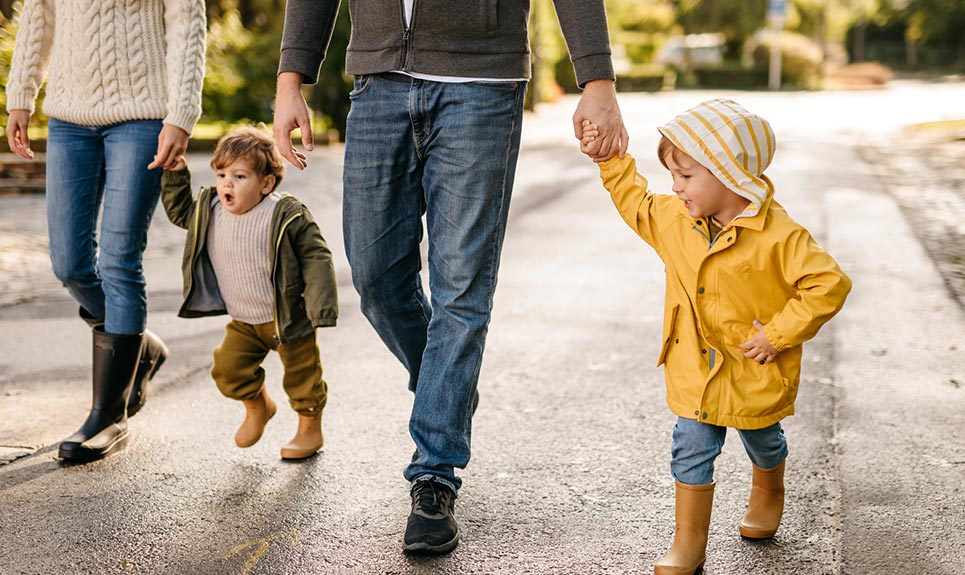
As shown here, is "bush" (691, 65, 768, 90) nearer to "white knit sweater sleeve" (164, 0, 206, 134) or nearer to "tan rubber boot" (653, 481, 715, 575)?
"white knit sweater sleeve" (164, 0, 206, 134)

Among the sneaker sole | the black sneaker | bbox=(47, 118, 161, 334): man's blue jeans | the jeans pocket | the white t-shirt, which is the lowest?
the sneaker sole

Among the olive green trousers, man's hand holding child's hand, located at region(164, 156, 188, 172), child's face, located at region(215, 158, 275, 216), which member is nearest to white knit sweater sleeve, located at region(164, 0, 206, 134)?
man's hand holding child's hand, located at region(164, 156, 188, 172)

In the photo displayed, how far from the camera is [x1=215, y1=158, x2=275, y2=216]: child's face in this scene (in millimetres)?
3783

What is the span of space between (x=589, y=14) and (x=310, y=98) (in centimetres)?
1495

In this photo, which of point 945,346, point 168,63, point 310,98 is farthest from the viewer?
point 310,98

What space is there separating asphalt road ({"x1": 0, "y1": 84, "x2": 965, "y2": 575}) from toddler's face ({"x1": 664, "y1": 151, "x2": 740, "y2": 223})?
1.01 metres

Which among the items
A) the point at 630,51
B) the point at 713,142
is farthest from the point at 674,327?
the point at 630,51

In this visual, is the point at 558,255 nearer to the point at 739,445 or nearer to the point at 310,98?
the point at 739,445

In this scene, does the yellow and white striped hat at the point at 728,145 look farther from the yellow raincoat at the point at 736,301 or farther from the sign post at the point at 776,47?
the sign post at the point at 776,47

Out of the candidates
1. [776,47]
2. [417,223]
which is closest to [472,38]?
[417,223]

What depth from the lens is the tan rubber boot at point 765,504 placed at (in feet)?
→ 10.8

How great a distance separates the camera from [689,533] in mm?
3045

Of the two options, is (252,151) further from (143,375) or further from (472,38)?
(143,375)

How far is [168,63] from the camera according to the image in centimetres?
397
